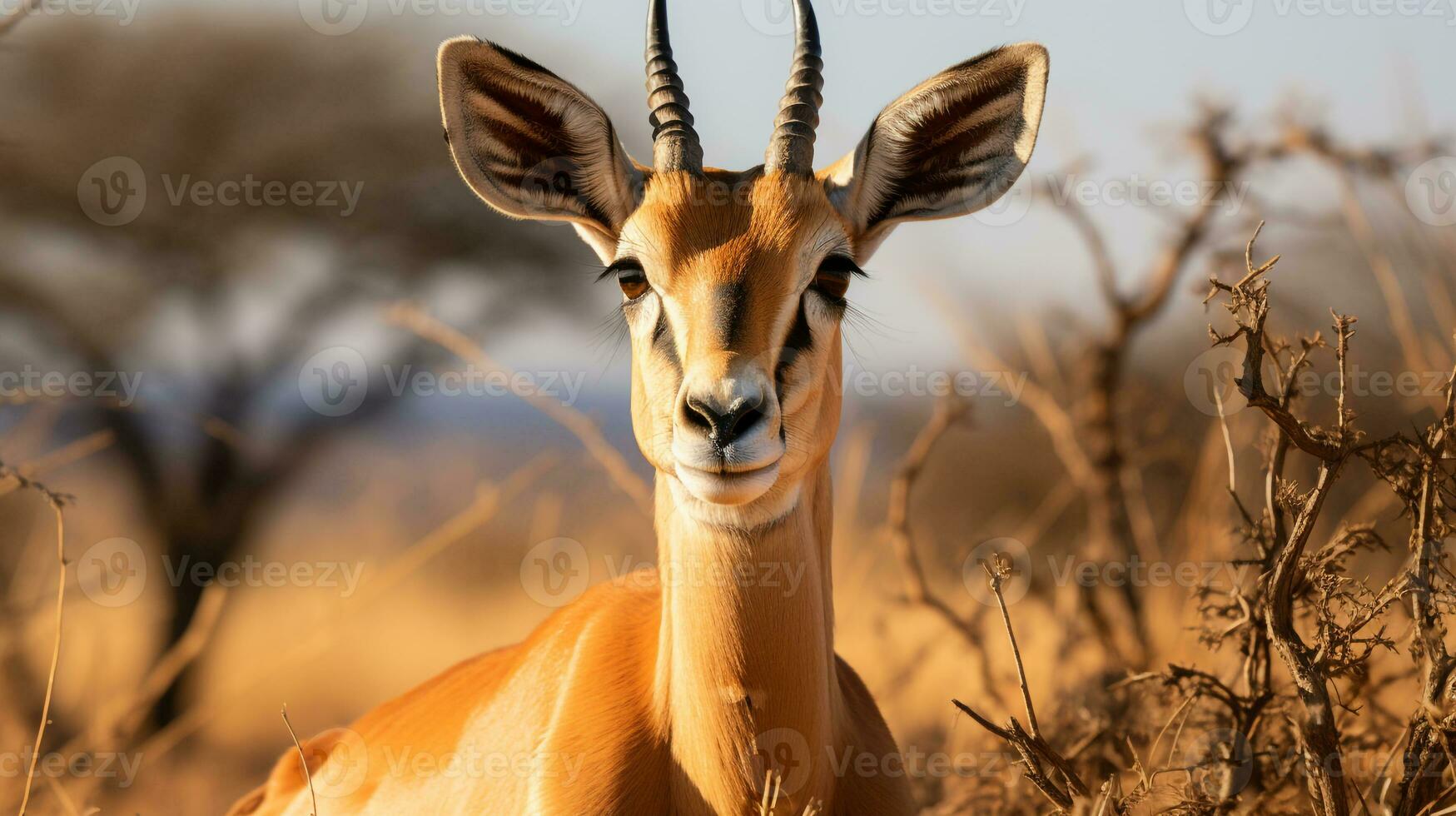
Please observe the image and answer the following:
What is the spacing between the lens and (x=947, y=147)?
5.38 metres

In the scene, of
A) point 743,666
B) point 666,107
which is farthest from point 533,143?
point 743,666

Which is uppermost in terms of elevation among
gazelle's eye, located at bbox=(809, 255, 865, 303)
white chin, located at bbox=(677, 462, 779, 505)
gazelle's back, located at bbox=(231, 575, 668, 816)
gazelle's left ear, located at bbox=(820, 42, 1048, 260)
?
gazelle's left ear, located at bbox=(820, 42, 1048, 260)

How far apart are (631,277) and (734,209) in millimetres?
454

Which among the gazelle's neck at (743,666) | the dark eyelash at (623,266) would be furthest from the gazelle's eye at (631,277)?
the gazelle's neck at (743,666)

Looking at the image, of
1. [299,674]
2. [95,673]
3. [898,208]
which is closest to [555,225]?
[299,674]

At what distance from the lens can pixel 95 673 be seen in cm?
1056

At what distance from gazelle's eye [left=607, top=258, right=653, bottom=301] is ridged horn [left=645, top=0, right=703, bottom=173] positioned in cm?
40

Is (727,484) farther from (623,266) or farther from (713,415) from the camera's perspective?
(623,266)

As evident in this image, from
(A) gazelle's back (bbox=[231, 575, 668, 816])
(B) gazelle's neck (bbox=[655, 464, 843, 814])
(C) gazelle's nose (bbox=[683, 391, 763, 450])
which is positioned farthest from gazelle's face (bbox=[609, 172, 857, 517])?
(A) gazelle's back (bbox=[231, 575, 668, 816])

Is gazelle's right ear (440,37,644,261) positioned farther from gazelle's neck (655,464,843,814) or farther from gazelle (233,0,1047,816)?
gazelle's neck (655,464,843,814)

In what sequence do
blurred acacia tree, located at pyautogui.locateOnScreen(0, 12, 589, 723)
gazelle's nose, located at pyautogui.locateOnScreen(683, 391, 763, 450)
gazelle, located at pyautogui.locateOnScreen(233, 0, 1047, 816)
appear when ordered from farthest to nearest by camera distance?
blurred acacia tree, located at pyautogui.locateOnScreen(0, 12, 589, 723) → gazelle, located at pyautogui.locateOnScreen(233, 0, 1047, 816) → gazelle's nose, located at pyautogui.locateOnScreen(683, 391, 763, 450)

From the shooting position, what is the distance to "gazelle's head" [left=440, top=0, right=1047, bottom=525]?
412 cm

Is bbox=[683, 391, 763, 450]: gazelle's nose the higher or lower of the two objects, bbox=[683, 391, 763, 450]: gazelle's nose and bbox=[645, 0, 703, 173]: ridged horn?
the lower

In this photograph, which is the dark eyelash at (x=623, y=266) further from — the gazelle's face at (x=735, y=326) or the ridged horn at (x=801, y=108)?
the ridged horn at (x=801, y=108)
